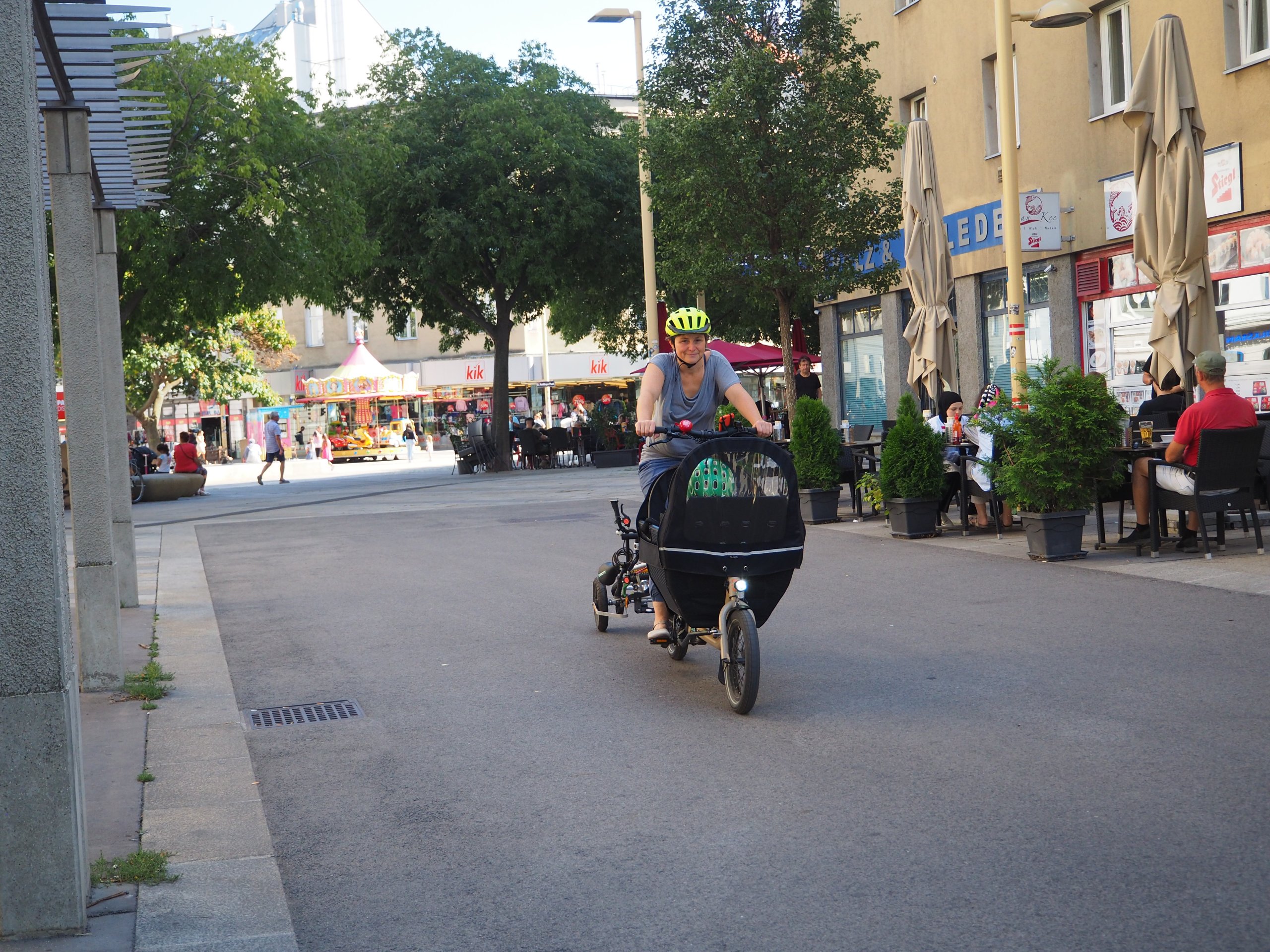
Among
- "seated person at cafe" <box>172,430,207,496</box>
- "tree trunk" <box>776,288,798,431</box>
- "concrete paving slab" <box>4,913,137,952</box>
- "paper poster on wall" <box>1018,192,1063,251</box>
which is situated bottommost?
"concrete paving slab" <box>4,913,137,952</box>

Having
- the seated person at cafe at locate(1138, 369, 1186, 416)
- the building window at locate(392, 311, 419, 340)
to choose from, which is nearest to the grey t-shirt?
the seated person at cafe at locate(1138, 369, 1186, 416)

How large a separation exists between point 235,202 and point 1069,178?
→ 46.3ft

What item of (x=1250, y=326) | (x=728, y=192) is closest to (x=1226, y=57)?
(x=1250, y=326)

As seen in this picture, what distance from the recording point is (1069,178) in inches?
799

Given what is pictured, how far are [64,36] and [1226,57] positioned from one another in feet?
48.5

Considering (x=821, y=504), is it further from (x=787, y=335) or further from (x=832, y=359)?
(x=832, y=359)

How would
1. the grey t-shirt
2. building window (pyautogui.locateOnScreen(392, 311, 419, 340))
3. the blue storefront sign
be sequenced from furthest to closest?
building window (pyautogui.locateOnScreen(392, 311, 419, 340)) < the blue storefront sign < the grey t-shirt

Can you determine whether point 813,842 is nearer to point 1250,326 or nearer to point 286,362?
point 1250,326

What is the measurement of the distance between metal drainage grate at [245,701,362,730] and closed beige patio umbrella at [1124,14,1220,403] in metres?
8.65

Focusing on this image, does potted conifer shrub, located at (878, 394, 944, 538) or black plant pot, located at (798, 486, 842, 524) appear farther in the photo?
black plant pot, located at (798, 486, 842, 524)

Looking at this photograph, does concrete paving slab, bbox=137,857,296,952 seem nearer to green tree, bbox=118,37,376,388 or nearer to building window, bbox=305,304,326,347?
green tree, bbox=118,37,376,388

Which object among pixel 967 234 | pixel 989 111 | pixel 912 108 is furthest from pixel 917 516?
pixel 912 108

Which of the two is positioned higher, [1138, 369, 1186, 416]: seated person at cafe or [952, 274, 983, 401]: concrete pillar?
[952, 274, 983, 401]: concrete pillar

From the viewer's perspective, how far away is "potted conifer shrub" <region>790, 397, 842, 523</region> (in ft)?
49.3
